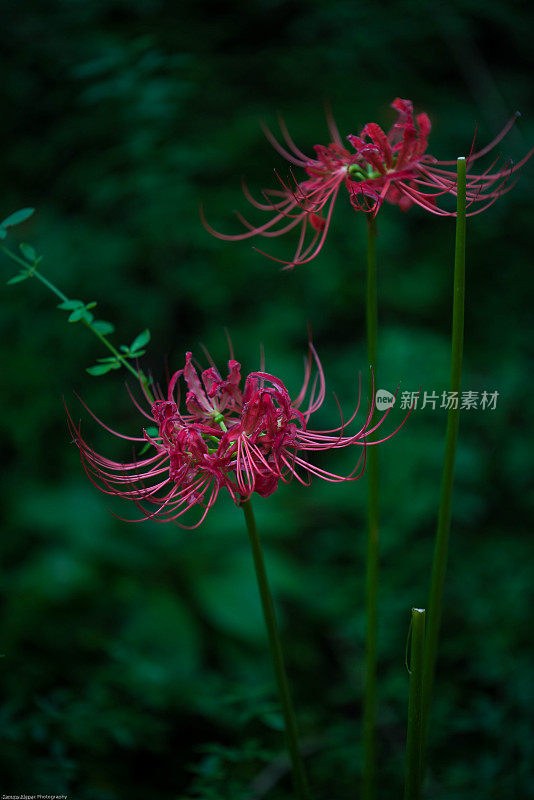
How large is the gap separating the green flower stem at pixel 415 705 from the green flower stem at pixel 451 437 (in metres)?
0.12

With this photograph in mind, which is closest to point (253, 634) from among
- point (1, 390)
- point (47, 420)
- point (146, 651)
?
point (146, 651)

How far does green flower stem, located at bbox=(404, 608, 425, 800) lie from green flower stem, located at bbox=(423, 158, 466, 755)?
115 mm

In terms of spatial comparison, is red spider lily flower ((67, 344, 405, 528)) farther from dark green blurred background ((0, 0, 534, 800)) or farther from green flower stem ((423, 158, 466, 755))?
dark green blurred background ((0, 0, 534, 800))

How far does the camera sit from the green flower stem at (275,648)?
670 mm

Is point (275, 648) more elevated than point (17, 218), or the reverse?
point (17, 218)

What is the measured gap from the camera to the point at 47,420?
64.3 inches

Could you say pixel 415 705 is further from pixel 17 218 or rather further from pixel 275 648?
pixel 17 218

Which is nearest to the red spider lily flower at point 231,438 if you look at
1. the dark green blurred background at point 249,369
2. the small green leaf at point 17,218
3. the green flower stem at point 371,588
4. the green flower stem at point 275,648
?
the green flower stem at point 275,648

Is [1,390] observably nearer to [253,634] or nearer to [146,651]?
[146,651]

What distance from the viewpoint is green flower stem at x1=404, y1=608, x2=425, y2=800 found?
63cm

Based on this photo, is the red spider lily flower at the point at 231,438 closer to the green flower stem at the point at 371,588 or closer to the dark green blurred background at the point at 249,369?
the green flower stem at the point at 371,588

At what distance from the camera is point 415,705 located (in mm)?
673

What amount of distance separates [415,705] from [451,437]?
267 millimetres

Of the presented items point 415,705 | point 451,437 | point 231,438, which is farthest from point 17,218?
point 415,705
